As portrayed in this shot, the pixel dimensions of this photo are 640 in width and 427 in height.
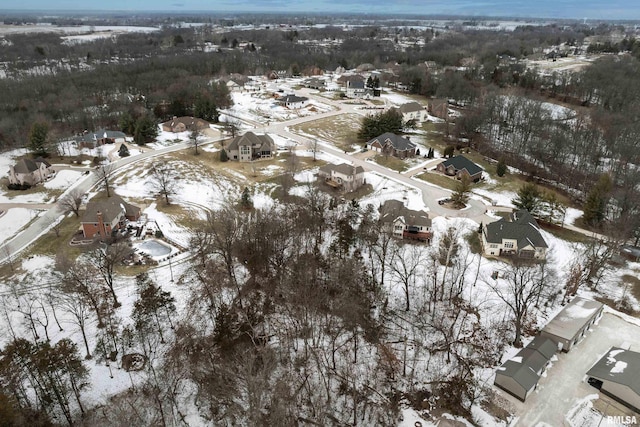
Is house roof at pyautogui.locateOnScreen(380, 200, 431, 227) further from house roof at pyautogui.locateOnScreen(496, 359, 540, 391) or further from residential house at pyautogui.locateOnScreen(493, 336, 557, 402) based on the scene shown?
house roof at pyautogui.locateOnScreen(496, 359, 540, 391)

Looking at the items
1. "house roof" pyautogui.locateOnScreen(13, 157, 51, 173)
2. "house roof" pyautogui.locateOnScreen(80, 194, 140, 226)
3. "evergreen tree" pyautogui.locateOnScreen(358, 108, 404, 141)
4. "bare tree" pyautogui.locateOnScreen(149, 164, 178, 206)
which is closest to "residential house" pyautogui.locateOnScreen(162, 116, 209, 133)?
"bare tree" pyautogui.locateOnScreen(149, 164, 178, 206)

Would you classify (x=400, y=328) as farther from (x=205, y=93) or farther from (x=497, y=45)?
(x=497, y=45)

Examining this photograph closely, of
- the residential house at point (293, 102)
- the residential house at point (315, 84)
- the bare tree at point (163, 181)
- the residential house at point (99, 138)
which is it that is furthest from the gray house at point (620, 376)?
the residential house at point (315, 84)

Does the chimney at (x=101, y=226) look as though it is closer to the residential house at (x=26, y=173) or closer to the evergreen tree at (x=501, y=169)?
the residential house at (x=26, y=173)

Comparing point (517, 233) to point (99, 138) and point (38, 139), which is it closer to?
point (99, 138)

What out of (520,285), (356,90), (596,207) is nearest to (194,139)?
(520,285)
